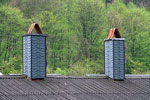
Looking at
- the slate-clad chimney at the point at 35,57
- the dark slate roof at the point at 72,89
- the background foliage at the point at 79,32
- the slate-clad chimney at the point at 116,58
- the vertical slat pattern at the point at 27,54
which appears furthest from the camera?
the background foliage at the point at 79,32

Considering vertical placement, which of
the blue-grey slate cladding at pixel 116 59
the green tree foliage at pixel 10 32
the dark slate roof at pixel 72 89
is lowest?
the dark slate roof at pixel 72 89

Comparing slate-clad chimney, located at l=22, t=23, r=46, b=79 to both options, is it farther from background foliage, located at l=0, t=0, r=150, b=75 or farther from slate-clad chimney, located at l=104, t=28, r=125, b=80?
background foliage, located at l=0, t=0, r=150, b=75

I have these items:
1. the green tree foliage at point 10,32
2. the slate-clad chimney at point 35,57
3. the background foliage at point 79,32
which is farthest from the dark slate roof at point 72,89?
the background foliage at point 79,32

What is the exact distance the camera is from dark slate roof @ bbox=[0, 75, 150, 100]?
10.5 meters

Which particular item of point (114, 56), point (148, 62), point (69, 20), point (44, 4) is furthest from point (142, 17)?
point (114, 56)

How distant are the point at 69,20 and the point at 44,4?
4.04 m

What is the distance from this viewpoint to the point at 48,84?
11.6 m

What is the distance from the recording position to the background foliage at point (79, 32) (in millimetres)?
41906

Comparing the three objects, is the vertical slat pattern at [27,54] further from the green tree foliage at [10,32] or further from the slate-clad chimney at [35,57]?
the green tree foliage at [10,32]

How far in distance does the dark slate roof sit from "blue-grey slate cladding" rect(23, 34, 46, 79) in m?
0.29

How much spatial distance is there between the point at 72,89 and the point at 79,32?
112 ft

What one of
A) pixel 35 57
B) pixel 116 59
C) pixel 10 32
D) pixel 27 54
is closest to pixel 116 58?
pixel 116 59

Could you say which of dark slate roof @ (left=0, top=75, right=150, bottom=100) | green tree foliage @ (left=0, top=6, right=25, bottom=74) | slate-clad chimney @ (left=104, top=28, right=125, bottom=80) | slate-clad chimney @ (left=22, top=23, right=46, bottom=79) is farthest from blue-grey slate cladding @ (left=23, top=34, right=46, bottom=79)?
green tree foliage @ (left=0, top=6, right=25, bottom=74)

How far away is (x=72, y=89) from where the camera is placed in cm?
1138
